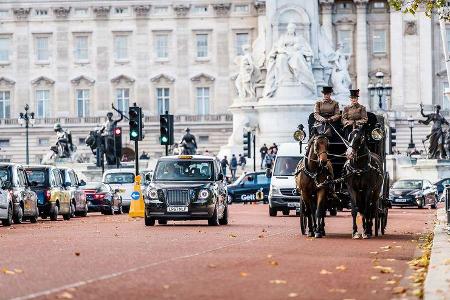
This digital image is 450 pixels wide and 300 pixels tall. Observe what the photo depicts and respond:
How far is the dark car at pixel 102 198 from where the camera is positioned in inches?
2359

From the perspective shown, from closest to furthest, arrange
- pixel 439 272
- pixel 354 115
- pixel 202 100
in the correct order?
pixel 439 272 < pixel 354 115 < pixel 202 100

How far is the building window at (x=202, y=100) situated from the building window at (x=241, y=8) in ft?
21.1

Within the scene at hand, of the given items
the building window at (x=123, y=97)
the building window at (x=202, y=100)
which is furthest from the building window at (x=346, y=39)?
the building window at (x=123, y=97)

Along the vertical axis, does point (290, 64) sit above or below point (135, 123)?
above

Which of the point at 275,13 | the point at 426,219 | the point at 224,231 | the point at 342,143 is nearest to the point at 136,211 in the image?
the point at 426,219

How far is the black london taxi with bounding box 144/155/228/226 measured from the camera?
4212 centimetres

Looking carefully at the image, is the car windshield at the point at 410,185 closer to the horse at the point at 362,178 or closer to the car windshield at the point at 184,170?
the car windshield at the point at 184,170

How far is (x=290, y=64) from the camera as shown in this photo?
95875 mm

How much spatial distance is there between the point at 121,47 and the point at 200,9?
22.1 feet

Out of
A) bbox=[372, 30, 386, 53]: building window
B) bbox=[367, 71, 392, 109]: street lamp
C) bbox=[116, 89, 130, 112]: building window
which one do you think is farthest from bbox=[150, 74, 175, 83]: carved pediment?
bbox=[367, 71, 392, 109]: street lamp

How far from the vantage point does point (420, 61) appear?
433 feet

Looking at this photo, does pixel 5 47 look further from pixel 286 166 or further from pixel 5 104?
pixel 286 166

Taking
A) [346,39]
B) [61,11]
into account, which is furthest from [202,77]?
[61,11]

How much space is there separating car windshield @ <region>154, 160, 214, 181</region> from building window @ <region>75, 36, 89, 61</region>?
89.9m
